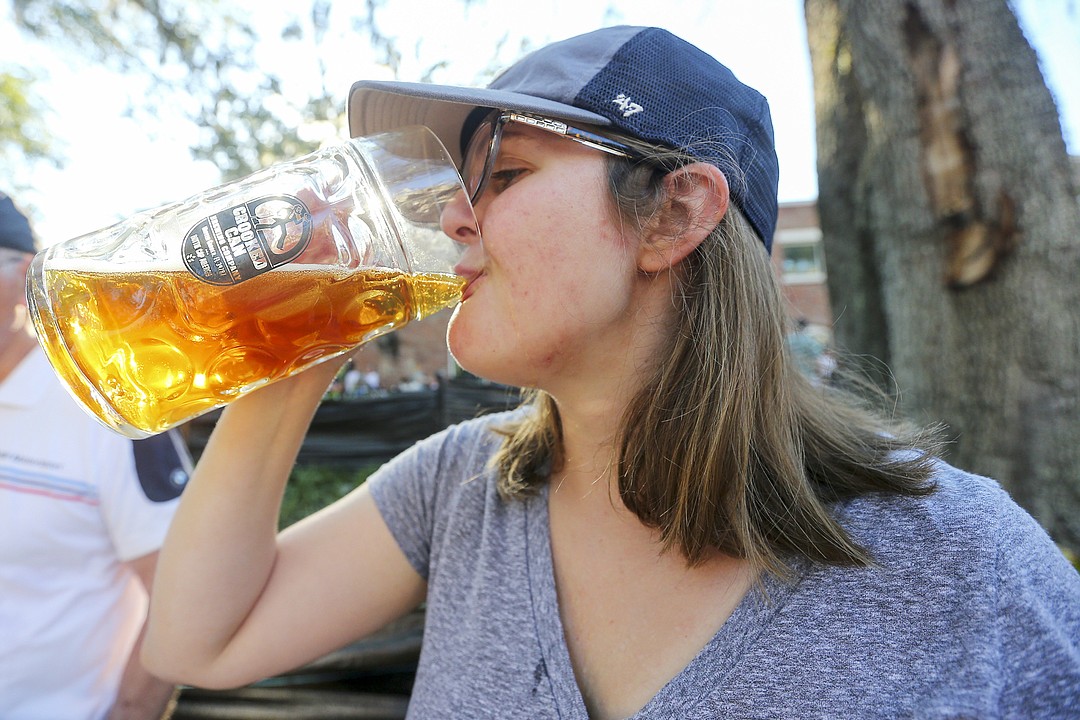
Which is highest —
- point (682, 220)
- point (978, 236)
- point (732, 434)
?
point (682, 220)

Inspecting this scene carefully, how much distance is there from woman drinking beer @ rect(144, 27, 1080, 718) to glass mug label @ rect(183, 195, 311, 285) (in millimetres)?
282

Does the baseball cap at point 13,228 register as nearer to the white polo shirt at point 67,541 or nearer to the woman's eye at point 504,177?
the white polo shirt at point 67,541

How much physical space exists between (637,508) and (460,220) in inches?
22.3

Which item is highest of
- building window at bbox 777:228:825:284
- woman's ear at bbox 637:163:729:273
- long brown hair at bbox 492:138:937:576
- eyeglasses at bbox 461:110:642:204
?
eyeglasses at bbox 461:110:642:204

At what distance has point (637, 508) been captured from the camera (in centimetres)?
118

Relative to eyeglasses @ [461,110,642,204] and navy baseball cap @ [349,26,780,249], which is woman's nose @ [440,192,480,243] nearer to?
eyeglasses @ [461,110,642,204]

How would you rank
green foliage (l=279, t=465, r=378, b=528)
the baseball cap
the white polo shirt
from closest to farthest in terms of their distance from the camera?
the white polo shirt → the baseball cap → green foliage (l=279, t=465, r=378, b=528)

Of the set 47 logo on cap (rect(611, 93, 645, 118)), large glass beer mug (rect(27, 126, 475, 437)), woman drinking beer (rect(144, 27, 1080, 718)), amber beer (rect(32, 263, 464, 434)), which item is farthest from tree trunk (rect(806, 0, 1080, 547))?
amber beer (rect(32, 263, 464, 434))

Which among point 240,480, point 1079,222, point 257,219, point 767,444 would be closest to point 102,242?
point 257,219

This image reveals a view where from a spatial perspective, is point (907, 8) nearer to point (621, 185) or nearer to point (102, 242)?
point (621, 185)

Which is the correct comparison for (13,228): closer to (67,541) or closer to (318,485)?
(67,541)

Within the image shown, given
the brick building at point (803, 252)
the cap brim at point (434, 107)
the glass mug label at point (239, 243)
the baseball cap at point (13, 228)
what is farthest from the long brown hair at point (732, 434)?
the brick building at point (803, 252)

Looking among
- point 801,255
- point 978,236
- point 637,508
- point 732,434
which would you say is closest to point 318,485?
point 978,236

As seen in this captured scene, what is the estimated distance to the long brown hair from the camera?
3.54 ft
